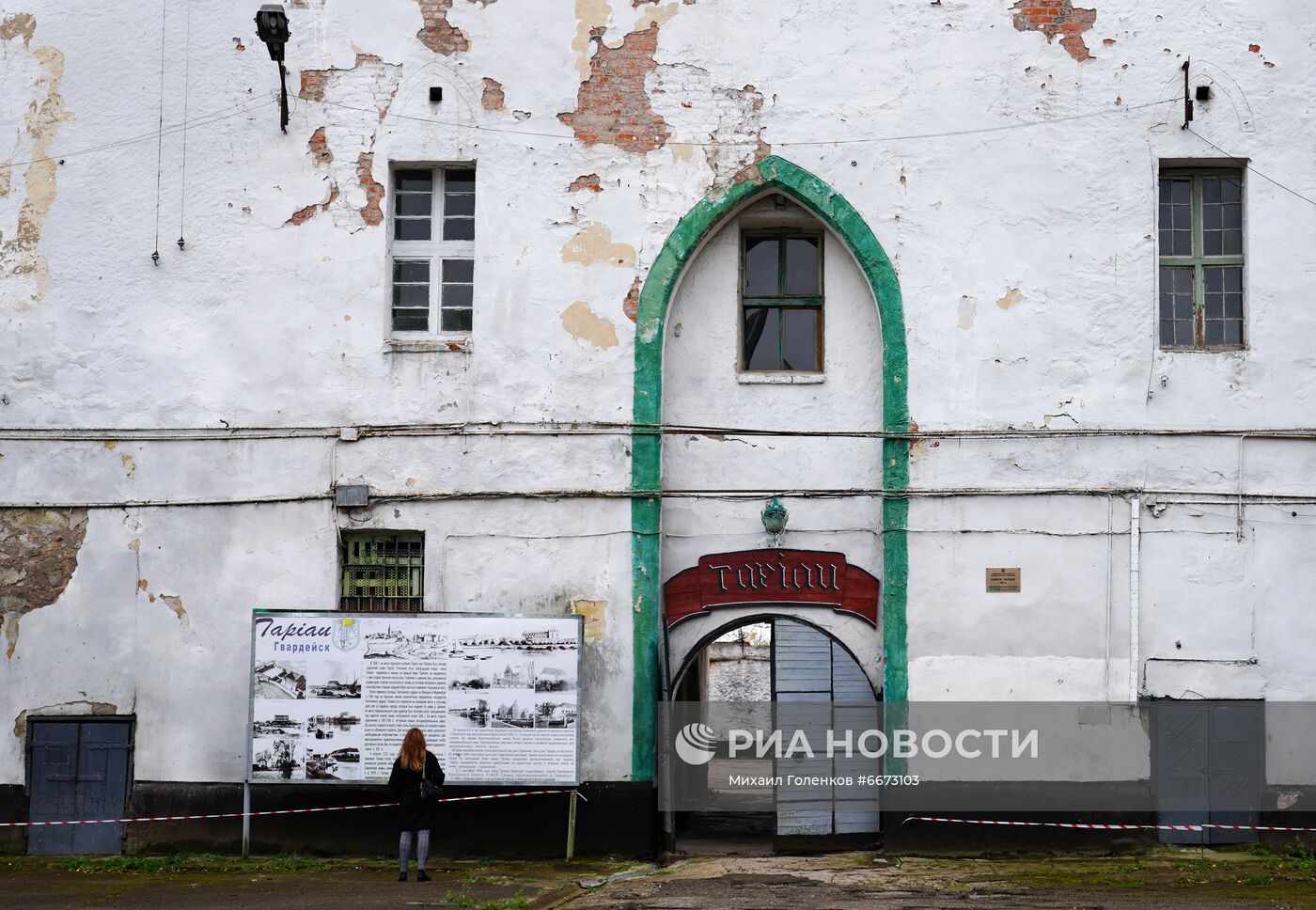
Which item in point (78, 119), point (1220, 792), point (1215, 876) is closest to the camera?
point (1215, 876)

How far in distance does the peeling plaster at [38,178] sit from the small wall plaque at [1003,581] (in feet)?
31.0

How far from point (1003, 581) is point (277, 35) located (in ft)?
27.4

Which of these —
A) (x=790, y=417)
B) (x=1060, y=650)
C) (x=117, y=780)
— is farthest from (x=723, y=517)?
(x=117, y=780)

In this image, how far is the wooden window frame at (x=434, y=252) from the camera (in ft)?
49.0

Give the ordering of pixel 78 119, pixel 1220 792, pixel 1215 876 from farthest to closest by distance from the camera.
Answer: pixel 78 119 → pixel 1220 792 → pixel 1215 876

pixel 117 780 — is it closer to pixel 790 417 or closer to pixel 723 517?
pixel 723 517

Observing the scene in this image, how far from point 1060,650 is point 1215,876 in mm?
2332

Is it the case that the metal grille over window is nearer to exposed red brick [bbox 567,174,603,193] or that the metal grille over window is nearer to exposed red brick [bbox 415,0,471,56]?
exposed red brick [bbox 567,174,603,193]

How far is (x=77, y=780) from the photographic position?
14.5m

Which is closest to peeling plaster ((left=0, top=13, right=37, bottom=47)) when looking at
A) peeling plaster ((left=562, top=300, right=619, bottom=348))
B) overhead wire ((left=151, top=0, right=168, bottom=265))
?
overhead wire ((left=151, top=0, right=168, bottom=265))

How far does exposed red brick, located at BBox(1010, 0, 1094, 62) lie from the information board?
7.04 metres

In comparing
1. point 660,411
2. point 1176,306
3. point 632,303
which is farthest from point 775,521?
point 1176,306

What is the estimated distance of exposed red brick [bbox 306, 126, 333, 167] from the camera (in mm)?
14883

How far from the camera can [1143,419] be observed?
14359 mm
